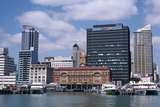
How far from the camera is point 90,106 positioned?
109 m

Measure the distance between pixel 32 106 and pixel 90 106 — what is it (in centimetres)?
1713

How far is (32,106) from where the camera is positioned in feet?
369
